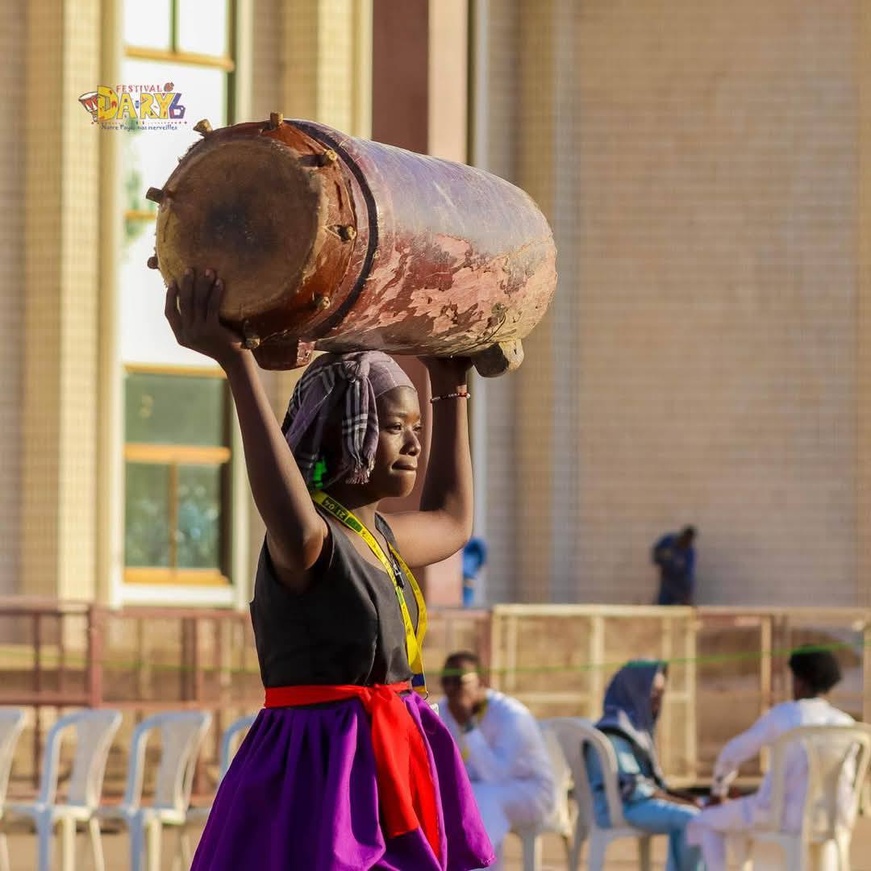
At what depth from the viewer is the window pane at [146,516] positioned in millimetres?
13680

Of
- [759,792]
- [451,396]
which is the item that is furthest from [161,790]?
[451,396]

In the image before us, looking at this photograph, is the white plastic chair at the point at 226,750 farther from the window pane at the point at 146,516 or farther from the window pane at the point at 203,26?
the window pane at the point at 203,26

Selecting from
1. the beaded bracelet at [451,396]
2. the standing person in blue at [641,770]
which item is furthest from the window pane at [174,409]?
the beaded bracelet at [451,396]

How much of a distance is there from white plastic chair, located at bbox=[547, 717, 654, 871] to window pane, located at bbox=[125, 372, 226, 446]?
6.45m

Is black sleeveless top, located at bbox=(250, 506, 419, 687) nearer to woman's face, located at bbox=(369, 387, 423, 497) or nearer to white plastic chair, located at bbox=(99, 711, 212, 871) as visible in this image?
woman's face, located at bbox=(369, 387, 423, 497)

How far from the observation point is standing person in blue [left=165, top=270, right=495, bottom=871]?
3234 millimetres

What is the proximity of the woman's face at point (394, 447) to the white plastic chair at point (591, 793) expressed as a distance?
3976mm

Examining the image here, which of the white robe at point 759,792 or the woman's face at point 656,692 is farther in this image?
the woman's face at point 656,692

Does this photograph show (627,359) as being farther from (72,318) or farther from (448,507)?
(448,507)

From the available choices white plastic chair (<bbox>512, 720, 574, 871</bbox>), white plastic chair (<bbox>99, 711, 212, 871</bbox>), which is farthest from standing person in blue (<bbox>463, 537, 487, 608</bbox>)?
white plastic chair (<bbox>99, 711, 212, 871</bbox>)

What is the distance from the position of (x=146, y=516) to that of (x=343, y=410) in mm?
10448

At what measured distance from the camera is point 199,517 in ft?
45.8
